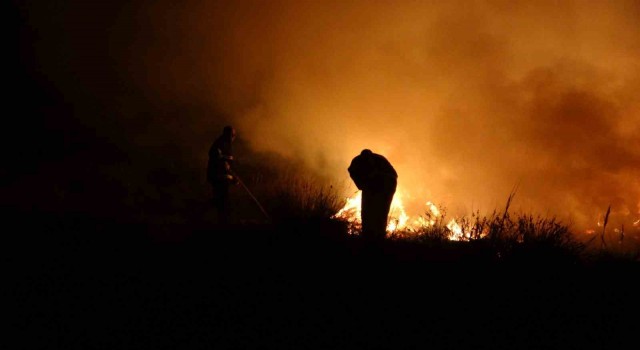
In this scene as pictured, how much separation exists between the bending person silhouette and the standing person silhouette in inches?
101

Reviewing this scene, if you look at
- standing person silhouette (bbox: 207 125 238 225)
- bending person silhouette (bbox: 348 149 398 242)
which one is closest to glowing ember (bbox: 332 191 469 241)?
bending person silhouette (bbox: 348 149 398 242)

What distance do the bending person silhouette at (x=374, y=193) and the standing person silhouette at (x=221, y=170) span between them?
2.57 m

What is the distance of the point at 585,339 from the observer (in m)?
3.74

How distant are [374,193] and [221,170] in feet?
9.37

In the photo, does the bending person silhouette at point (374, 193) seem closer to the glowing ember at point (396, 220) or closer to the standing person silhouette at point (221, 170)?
the glowing ember at point (396, 220)

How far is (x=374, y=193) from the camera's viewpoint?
17.8ft

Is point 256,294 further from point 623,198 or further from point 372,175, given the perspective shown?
point 623,198

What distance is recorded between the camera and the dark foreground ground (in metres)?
3.22

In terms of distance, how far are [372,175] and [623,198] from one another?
48.4 feet

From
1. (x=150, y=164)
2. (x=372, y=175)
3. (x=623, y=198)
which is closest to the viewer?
(x=372, y=175)

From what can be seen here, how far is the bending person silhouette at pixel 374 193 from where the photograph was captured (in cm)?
538

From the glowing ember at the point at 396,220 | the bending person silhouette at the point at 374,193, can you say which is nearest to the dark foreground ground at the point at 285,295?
the bending person silhouette at the point at 374,193

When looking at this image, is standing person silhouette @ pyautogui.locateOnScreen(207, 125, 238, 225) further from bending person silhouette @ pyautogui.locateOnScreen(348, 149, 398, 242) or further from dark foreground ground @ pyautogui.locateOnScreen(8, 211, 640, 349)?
bending person silhouette @ pyautogui.locateOnScreen(348, 149, 398, 242)

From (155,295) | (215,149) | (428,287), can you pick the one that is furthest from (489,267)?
(215,149)
